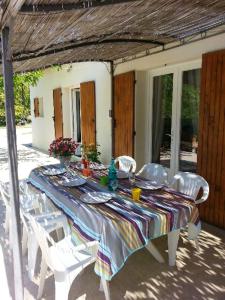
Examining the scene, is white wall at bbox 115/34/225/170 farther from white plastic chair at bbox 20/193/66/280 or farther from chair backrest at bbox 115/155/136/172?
white plastic chair at bbox 20/193/66/280

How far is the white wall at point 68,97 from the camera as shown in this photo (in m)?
5.86

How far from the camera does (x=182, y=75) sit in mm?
4090

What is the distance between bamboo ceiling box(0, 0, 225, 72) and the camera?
7.05 feet

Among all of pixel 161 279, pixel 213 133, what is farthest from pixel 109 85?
pixel 161 279

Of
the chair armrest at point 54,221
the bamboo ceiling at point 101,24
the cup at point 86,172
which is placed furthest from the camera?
the cup at point 86,172

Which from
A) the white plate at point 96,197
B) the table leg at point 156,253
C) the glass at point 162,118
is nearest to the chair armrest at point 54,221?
the white plate at point 96,197

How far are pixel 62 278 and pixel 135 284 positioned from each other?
79cm

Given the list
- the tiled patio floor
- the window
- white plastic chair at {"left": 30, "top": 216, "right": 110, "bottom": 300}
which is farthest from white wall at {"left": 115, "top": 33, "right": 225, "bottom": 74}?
the window

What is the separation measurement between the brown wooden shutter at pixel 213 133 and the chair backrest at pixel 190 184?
578 mm

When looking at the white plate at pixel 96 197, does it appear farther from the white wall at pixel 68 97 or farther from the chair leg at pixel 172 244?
the white wall at pixel 68 97

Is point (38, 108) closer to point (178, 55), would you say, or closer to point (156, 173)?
point (178, 55)

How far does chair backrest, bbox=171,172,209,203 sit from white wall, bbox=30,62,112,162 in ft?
9.34

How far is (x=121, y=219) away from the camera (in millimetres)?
2033

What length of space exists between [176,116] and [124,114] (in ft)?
3.83
